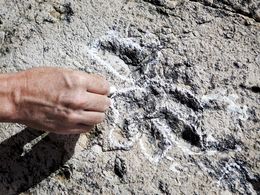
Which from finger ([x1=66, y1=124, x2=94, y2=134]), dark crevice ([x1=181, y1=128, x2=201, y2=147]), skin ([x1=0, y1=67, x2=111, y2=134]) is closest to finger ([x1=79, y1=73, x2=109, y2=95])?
skin ([x1=0, y1=67, x2=111, y2=134])

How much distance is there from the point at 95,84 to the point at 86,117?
91 mm

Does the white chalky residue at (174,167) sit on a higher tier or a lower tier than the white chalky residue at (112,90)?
lower

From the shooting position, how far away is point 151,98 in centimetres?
151

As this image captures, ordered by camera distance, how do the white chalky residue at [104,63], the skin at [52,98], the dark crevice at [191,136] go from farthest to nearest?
the white chalky residue at [104,63], the dark crevice at [191,136], the skin at [52,98]

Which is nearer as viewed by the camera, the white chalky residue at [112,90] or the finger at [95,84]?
the finger at [95,84]

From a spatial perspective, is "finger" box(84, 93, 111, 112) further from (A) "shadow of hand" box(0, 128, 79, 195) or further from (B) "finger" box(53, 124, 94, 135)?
(A) "shadow of hand" box(0, 128, 79, 195)

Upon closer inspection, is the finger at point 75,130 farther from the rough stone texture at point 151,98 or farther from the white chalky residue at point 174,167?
the white chalky residue at point 174,167

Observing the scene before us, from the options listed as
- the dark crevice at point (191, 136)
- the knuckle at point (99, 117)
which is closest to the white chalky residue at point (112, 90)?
the knuckle at point (99, 117)

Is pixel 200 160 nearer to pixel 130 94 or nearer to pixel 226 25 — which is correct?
pixel 130 94

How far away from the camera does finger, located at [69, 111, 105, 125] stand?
1350 millimetres

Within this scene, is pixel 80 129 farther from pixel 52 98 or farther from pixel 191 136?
pixel 191 136

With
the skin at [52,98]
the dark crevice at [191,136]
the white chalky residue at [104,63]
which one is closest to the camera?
the skin at [52,98]

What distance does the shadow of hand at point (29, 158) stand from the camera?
4.99ft

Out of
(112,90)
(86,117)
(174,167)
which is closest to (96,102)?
(86,117)
